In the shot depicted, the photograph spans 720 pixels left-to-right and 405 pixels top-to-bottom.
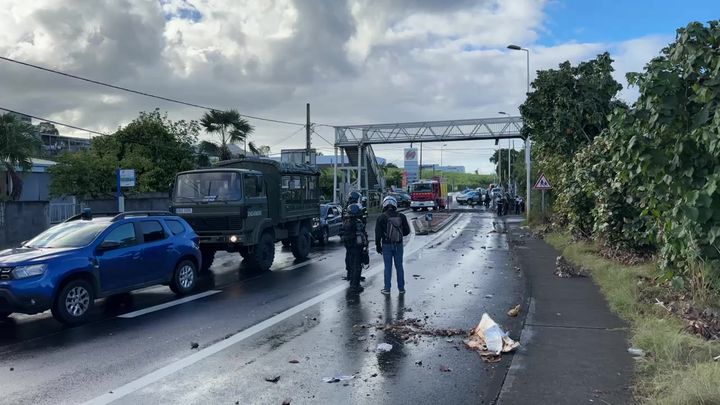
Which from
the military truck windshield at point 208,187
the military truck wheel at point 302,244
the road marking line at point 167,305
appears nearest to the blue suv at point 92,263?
the road marking line at point 167,305

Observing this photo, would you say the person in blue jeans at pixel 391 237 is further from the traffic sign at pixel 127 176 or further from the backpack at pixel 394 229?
the traffic sign at pixel 127 176

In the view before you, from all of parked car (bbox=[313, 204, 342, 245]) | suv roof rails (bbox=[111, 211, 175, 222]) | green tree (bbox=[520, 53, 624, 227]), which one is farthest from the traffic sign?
green tree (bbox=[520, 53, 624, 227])

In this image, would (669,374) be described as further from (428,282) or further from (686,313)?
(428,282)

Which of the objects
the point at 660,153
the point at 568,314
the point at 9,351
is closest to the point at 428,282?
the point at 568,314

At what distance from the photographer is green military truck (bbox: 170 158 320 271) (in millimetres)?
13438

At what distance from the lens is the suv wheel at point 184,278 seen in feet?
35.7

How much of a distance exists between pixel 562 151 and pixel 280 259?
10164 millimetres

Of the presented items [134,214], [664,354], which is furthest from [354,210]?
[664,354]

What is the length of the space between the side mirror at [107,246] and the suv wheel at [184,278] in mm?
1647

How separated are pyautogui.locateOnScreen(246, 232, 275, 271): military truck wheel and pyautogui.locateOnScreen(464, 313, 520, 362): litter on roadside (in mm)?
7537

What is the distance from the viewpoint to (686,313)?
727cm

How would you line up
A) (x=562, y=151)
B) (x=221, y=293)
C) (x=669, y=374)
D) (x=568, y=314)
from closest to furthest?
(x=669, y=374), (x=568, y=314), (x=221, y=293), (x=562, y=151)

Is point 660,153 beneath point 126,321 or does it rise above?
above

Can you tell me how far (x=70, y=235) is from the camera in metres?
9.53
